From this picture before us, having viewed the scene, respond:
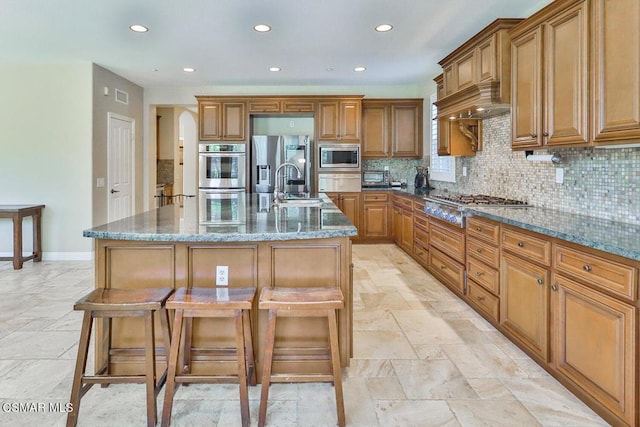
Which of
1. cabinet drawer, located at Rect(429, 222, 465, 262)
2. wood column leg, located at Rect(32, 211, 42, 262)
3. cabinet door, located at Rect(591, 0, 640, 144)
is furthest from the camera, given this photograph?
wood column leg, located at Rect(32, 211, 42, 262)

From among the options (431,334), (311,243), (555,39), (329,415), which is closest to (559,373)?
(431,334)

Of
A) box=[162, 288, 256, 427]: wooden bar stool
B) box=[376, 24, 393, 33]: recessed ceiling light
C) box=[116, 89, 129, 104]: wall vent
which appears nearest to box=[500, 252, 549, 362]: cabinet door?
box=[162, 288, 256, 427]: wooden bar stool

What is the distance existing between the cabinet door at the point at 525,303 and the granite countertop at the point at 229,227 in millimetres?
1181

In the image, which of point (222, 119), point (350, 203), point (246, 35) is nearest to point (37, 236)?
point (222, 119)

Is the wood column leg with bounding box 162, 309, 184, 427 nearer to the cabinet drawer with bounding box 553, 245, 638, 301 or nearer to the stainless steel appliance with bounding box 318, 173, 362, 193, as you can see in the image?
the cabinet drawer with bounding box 553, 245, 638, 301

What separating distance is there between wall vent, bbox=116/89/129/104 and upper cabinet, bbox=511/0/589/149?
17.8 feet

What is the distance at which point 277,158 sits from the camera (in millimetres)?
6477

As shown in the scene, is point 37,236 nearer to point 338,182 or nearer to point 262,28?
point 262,28

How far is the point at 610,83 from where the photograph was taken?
2207 millimetres

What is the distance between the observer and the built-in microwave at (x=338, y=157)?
654 cm

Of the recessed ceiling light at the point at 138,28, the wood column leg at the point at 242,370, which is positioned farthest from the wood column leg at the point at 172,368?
the recessed ceiling light at the point at 138,28

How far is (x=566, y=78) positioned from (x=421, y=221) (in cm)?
259

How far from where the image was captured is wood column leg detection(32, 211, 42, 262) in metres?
5.28

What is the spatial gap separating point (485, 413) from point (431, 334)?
3.29ft
